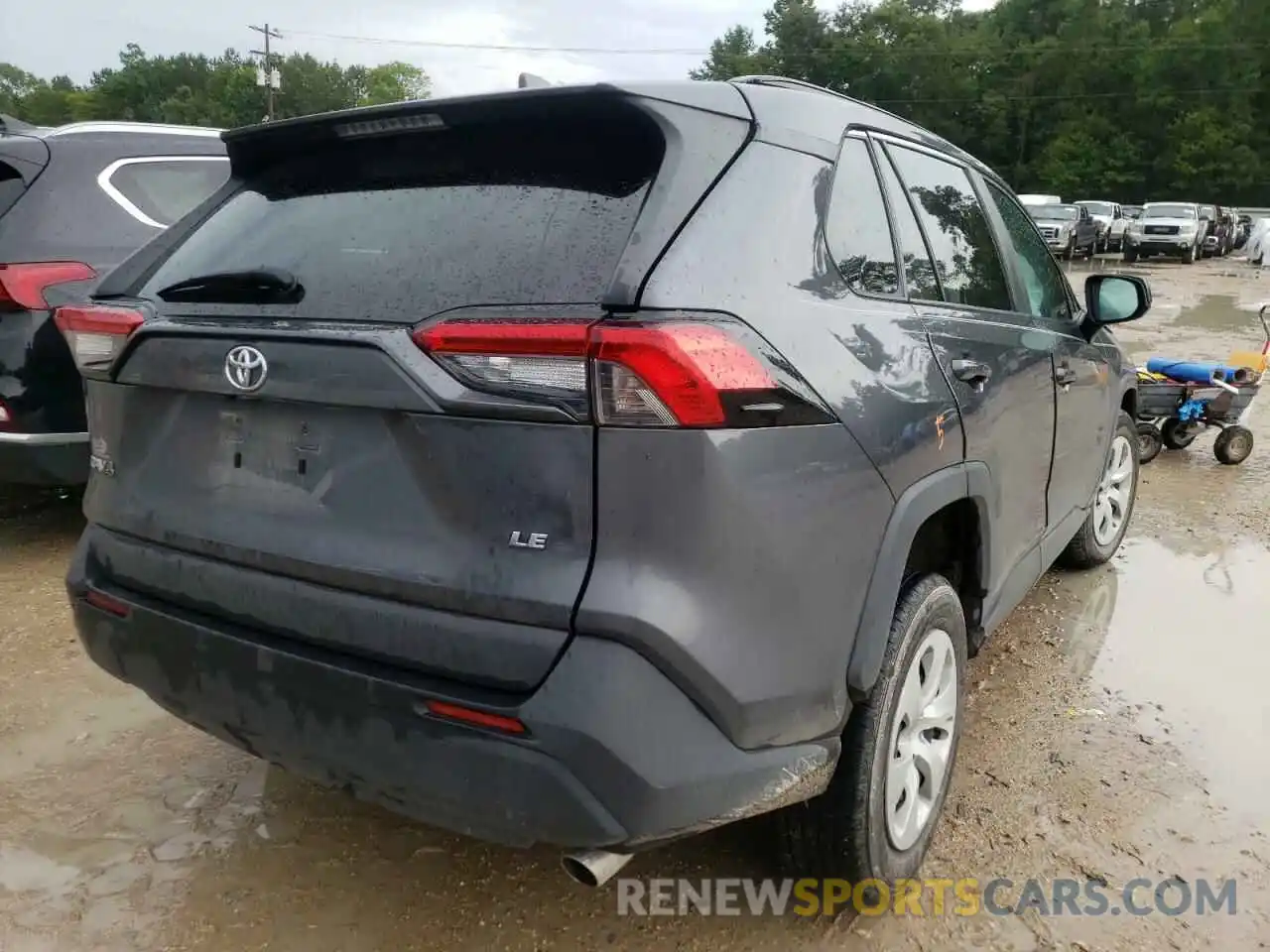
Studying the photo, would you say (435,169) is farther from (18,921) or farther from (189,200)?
(189,200)

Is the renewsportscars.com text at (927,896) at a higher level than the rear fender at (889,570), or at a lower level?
lower

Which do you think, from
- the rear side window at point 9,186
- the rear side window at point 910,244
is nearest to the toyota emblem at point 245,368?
the rear side window at point 910,244

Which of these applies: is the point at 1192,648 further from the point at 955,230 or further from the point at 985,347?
the point at 955,230

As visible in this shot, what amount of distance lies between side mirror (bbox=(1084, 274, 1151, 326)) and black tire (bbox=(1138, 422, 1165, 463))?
346cm

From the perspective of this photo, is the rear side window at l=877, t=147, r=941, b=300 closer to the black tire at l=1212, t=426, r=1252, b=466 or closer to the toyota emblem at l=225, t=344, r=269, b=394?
the toyota emblem at l=225, t=344, r=269, b=394

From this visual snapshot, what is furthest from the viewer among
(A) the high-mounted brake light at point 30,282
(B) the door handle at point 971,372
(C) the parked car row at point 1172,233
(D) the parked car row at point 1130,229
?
(C) the parked car row at point 1172,233

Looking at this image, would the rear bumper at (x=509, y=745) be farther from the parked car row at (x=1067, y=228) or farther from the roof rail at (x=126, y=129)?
the parked car row at (x=1067, y=228)

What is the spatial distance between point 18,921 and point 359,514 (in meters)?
1.41

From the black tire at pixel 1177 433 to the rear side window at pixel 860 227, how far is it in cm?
562

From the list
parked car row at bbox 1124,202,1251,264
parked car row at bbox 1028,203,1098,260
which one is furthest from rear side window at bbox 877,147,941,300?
parked car row at bbox 1124,202,1251,264

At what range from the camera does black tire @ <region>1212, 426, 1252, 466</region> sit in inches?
262

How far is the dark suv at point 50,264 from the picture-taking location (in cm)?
399

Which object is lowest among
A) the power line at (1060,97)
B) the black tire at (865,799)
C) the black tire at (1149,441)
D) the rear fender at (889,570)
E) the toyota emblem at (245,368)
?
the black tire at (1149,441)

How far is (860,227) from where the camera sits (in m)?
2.24
